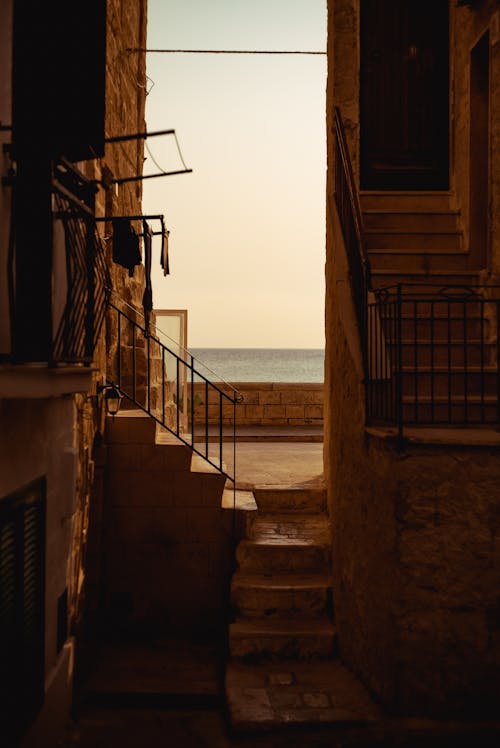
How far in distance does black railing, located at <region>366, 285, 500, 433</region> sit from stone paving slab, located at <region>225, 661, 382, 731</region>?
2245mm

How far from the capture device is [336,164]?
7121 mm

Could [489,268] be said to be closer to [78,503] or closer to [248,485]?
[248,485]

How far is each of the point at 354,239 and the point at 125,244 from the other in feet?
8.29

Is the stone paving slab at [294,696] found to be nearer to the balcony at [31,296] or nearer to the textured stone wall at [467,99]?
the balcony at [31,296]

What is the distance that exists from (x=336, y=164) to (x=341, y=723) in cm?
535

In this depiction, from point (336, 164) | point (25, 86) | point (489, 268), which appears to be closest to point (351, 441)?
point (489, 268)

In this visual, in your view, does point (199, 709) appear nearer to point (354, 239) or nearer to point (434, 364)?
point (434, 364)

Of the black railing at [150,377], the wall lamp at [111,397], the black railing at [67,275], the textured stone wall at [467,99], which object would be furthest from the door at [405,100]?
the black railing at [67,275]

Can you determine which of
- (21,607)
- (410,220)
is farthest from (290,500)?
(21,607)

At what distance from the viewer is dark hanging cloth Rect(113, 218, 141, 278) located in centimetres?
695

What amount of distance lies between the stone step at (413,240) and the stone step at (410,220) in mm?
103

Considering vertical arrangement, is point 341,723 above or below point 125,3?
below

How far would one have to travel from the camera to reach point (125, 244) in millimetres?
6996

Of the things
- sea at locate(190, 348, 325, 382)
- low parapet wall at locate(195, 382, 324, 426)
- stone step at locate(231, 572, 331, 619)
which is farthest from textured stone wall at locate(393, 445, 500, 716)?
sea at locate(190, 348, 325, 382)
